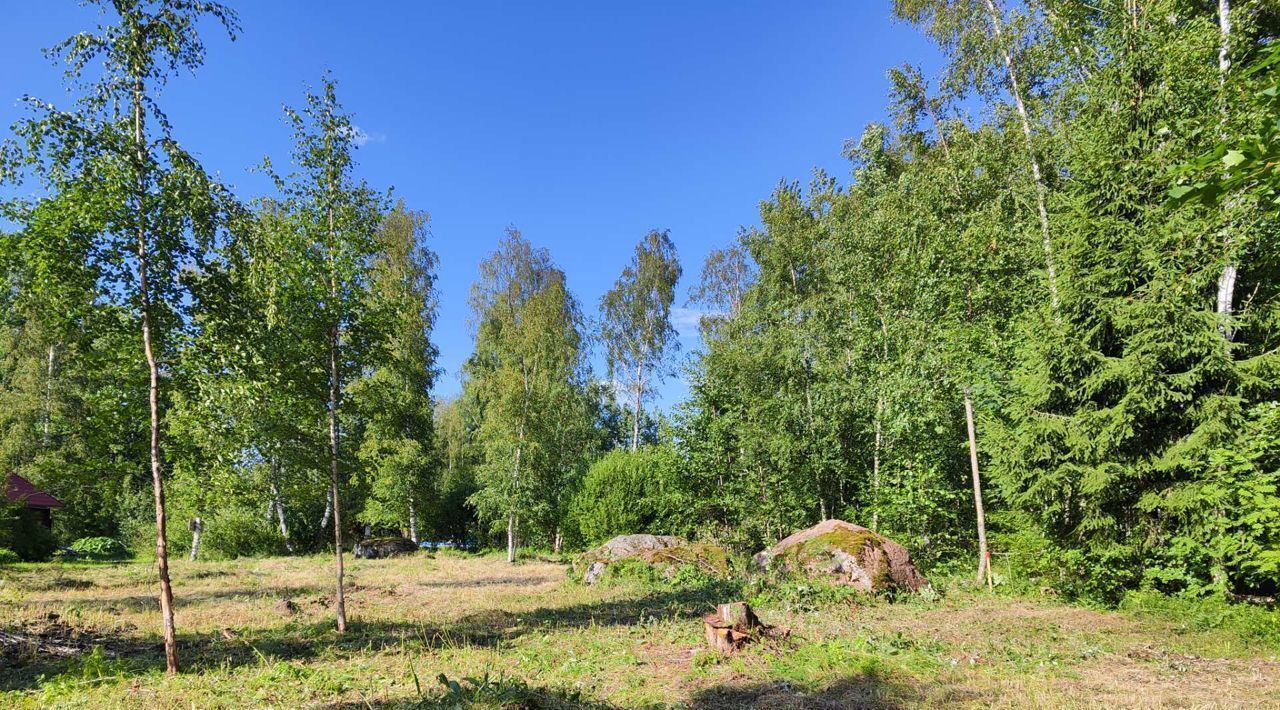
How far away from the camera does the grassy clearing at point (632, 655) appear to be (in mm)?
5484

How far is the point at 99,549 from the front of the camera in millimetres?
25344

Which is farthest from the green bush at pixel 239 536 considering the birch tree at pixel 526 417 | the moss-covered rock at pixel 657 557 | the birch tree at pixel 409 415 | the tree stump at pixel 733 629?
the tree stump at pixel 733 629

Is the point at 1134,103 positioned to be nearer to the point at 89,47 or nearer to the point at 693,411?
the point at 693,411

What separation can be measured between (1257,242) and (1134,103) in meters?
2.97

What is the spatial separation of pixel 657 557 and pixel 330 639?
815 centimetres

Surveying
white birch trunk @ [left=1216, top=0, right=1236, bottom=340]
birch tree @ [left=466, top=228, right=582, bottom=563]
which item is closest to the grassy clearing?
white birch trunk @ [left=1216, top=0, right=1236, bottom=340]

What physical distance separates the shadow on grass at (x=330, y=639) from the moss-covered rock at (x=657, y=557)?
2.39m

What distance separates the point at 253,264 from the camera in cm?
744

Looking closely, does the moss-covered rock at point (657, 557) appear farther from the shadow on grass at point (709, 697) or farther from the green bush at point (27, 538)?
the green bush at point (27, 538)

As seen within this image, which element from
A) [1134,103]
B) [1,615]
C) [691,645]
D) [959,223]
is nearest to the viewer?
[691,645]

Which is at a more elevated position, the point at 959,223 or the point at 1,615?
the point at 959,223

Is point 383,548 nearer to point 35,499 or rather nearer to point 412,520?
point 412,520

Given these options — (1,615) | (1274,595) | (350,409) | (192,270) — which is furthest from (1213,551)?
(1,615)

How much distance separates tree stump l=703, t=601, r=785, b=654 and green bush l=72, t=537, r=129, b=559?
2917 centimetres
